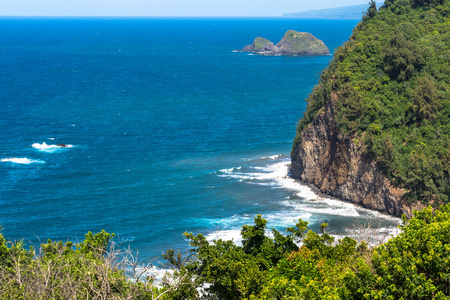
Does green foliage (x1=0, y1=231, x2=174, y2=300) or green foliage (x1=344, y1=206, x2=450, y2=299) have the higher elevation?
green foliage (x1=344, y1=206, x2=450, y2=299)

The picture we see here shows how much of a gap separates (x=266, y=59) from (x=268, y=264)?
168169 millimetres

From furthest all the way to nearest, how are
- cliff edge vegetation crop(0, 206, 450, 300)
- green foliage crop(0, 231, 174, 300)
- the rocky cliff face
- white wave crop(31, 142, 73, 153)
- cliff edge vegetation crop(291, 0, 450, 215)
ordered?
white wave crop(31, 142, 73, 153)
the rocky cliff face
cliff edge vegetation crop(291, 0, 450, 215)
green foliage crop(0, 231, 174, 300)
cliff edge vegetation crop(0, 206, 450, 300)

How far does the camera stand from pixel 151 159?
251 feet

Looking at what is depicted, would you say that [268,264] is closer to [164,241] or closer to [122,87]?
[164,241]

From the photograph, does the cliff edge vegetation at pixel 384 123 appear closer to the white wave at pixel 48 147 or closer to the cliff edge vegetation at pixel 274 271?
the cliff edge vegetation at pixel 274 271

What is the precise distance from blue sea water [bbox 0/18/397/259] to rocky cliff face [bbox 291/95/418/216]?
5.46ft

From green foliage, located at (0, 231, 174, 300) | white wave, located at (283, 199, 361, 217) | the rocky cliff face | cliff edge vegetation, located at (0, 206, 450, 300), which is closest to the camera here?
cliff edge vegetation, located at (0, 206, 450, 300)

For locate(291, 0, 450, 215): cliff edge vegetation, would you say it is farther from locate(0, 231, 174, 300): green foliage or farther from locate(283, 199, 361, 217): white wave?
locate(0, 231, 174, 300): green foliage

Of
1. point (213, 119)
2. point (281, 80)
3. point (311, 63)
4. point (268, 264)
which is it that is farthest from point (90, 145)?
point (311, 63)

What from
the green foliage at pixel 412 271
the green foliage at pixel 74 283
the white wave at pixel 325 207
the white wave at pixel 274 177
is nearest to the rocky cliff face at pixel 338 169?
the white wave at pixel 274 177

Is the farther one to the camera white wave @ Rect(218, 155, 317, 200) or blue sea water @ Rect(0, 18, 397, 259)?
white wave @ Rect(218, 155, 317, 200)

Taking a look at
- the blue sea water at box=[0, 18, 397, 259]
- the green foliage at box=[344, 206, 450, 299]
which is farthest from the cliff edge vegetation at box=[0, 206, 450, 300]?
the blue sea water at box=[0, 18, 397, 259]

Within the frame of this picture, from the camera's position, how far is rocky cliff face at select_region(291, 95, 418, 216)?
56625 millimetres

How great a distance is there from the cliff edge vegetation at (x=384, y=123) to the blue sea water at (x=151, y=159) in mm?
2881
